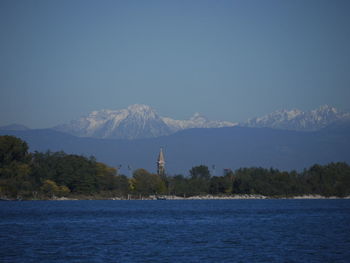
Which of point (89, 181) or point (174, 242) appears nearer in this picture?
point (174, 242)

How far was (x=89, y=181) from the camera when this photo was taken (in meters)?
164

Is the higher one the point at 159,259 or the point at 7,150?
the point at 7,150

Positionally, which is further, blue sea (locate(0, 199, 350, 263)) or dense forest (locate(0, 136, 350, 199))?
dense forest (locate(0, 136, 350, 199))

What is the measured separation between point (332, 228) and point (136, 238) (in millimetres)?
21528

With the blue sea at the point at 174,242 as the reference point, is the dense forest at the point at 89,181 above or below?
above

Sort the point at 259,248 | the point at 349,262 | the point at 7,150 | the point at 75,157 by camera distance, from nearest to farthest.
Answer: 1. the point at 349,262
2. the point at 259,248
3. the point at 7,150
4. the point at 75,157

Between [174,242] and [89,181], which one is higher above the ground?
[89,181]

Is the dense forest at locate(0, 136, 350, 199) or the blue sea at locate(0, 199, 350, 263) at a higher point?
the dense forest at locate(0, 136, 350, 199)

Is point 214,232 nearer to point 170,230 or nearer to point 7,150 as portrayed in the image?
point 170,230

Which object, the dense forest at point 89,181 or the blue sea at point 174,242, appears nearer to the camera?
the blue sea at point 174,242

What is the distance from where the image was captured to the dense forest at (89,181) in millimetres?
151000

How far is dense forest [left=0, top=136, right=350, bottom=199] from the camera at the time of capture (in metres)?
151

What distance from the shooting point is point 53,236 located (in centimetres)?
5688

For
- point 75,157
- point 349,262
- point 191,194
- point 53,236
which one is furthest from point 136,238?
point 191,194
